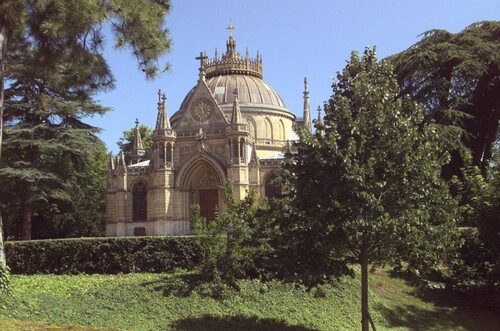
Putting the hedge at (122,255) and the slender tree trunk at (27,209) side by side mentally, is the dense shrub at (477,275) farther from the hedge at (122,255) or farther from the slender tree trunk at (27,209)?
the slender tree trunk at (27,209)

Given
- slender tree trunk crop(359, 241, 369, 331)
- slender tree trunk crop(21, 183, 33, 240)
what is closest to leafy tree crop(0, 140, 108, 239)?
slender tree trunk crop(21, 183, 33, 240)

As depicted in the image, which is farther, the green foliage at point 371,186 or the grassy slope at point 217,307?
the grassy slope at point 217,307

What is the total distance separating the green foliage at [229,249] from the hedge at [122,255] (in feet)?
6.56

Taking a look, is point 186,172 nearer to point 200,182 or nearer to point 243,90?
point 200,182

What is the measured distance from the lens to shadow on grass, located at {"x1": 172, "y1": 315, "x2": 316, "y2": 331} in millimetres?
13023

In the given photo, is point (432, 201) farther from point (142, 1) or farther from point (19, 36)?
point (19, 36)

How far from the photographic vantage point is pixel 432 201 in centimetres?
1294

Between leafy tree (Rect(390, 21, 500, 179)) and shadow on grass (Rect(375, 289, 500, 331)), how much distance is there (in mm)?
9574

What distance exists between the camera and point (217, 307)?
14.3 meters

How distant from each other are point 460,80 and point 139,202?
2136 cm

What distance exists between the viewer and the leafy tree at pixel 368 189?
1205 cm

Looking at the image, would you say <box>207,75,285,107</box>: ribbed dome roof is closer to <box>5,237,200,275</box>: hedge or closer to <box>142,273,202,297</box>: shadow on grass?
<box>5,237,200,275</box>: hedge

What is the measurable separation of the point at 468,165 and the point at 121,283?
1242 centimetres

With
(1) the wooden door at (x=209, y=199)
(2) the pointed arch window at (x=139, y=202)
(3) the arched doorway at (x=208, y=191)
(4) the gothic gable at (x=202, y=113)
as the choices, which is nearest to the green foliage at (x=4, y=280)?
(2) the pointed arch window at (x=139, y=202)
